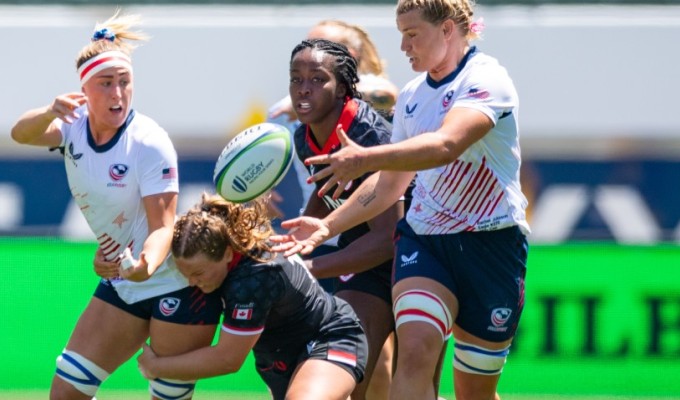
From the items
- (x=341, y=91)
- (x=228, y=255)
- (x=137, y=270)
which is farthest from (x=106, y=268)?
(x=341, y=91)

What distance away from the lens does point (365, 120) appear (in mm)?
5430

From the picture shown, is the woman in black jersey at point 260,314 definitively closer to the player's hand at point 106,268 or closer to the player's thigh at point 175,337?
the player's thigh at point 175,337

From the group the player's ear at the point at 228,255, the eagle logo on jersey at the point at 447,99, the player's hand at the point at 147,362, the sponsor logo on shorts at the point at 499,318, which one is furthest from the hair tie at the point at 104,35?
the sponsor logo on shorts at the point at 499,318

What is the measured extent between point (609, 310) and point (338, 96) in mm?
3347

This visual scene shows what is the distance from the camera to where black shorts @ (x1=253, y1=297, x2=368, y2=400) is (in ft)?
16.5

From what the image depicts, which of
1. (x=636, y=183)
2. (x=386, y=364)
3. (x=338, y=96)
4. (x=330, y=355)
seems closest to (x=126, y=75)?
(x=338, y=96)

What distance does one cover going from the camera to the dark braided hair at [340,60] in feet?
17.8

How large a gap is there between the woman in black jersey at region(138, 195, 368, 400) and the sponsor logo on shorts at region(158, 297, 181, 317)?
0.58 feet

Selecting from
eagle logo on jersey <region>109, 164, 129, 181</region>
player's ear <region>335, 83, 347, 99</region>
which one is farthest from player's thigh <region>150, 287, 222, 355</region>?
player's ear <region>335, 83, 347, 99</region>

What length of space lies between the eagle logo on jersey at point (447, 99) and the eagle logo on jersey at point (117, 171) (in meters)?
1.38

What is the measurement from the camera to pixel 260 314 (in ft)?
16.1

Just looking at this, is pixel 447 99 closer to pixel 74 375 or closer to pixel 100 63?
pixel 100 63

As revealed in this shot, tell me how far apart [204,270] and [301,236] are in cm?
46

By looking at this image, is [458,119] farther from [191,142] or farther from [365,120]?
[191,142]
